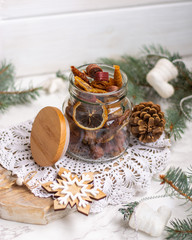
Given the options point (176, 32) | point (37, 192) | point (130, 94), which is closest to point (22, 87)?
point (130, 94)

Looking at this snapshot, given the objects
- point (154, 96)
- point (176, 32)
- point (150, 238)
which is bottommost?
point (150, 238)

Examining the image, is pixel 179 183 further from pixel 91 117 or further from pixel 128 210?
pixel 91 117

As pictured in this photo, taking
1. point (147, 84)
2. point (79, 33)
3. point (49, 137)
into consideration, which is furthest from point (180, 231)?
point (79, 33)

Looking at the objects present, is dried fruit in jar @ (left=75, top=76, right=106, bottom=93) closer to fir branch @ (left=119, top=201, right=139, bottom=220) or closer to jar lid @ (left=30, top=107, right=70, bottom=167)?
jar lid @ (left=30, top=107, right=70, bottom=167)

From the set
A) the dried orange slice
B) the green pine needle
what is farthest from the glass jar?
the green pine needle

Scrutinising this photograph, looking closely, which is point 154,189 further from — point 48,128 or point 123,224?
point 48,128

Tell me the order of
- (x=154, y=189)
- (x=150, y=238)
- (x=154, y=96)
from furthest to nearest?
(x=154, y=96)
(x=154, y=189)
(x=150, y=238)

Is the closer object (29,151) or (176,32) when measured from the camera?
(29,151)
